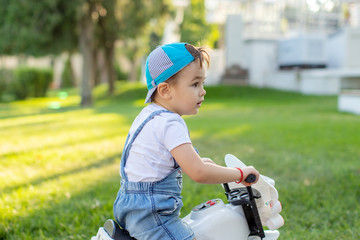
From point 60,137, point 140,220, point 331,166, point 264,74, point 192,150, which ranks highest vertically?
point 192,150

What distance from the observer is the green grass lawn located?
2652mm

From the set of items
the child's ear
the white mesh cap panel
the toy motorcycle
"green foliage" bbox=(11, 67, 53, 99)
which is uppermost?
the white mesh cap panel

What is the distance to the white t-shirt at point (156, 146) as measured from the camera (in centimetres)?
155

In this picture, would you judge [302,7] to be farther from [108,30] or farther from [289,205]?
[289,205]

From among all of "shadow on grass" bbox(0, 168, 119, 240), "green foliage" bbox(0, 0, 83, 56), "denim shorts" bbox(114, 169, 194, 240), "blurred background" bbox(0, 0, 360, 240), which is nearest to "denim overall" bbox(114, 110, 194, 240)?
"denim shorts" bbox(114, 169, 194, 240)

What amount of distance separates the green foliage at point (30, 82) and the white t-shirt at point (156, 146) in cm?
2224

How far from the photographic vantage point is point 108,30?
62.0 ft

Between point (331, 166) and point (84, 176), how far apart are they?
2.65 m

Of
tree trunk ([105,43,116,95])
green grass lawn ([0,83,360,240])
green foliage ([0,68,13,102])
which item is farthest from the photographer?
green foliage ([0,68,13,102])

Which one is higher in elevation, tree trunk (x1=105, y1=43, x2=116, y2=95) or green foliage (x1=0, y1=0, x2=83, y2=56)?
green foliage (x1=0, y1=0, x2=83, y2=56)

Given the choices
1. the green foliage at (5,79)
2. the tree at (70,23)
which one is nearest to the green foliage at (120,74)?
the green foliage at (5,79)

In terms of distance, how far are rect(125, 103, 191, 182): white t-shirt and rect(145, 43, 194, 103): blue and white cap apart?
0.15 meters

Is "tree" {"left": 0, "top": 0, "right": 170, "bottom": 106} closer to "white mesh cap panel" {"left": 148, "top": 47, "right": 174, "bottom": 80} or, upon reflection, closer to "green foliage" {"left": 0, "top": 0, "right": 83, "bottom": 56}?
"green foliage" {"left": 0, "top": 0, "right": 83, "bottom": 56}

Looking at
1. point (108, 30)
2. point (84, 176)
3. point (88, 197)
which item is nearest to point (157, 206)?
point (88, 197)
